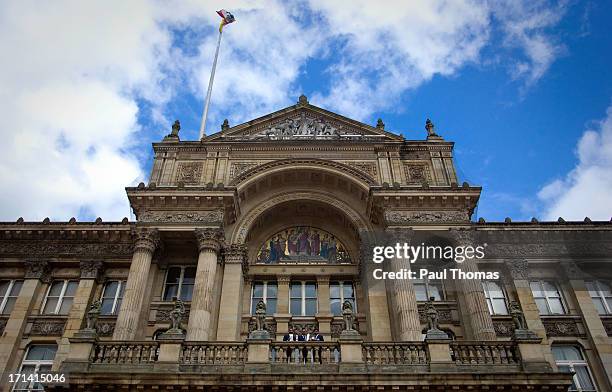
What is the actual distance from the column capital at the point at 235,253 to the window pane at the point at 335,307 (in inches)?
171

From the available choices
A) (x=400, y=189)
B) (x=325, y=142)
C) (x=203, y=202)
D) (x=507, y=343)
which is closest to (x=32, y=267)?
(x=203, y=202)

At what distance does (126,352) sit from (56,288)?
27.2 feet

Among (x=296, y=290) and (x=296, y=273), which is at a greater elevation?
(x=296, y=273)

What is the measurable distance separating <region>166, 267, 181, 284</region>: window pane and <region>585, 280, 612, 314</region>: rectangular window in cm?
1826

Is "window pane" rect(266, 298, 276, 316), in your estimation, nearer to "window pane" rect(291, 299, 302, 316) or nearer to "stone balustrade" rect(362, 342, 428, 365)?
"window pane" rect(291, 299, 302, 316)

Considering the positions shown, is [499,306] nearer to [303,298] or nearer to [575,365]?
[575,365]

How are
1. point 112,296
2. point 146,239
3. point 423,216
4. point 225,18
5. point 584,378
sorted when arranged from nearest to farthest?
1. point 584,378
2. point 146,239
3. point 423,216
4. point 112,296
5. point 225,18

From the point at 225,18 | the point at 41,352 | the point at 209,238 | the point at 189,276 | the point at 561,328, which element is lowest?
the point at 41,352

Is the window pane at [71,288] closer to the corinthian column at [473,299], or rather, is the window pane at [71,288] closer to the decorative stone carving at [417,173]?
the decorative stone carving at [417,173]

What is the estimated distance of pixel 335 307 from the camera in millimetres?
21438

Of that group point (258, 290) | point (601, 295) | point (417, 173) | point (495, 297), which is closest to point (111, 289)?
point (258, 290)

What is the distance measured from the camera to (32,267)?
21.8 m

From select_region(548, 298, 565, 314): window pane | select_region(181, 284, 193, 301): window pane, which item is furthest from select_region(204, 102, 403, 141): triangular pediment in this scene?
select_region(548, 298, 565, 314): window pane

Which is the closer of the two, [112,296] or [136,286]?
[136,286]
